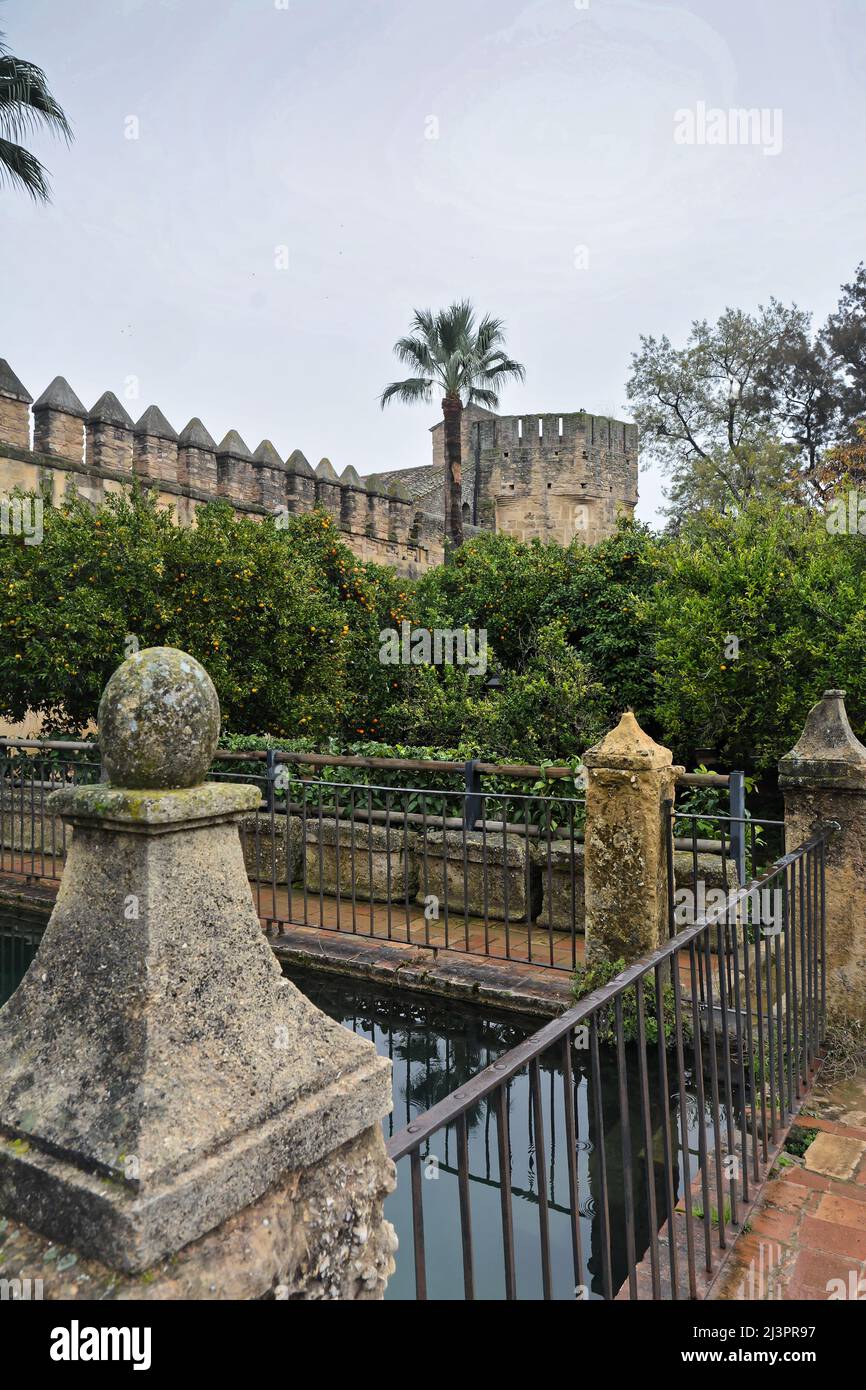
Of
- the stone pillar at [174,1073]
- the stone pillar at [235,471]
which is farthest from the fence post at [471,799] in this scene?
the stone pillar at [235,471]

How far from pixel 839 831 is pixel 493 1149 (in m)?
2.15

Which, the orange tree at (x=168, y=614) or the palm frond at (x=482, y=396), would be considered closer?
the orange tree at (x=168, y=614)

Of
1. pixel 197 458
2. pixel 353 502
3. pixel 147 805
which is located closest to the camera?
pixel 147 805

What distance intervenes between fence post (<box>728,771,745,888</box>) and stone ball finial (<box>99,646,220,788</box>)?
4.17 metres

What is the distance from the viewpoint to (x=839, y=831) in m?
4.03

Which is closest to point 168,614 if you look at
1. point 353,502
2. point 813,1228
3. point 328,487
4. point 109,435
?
point 109,435

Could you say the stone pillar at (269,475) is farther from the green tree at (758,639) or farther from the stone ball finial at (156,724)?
the stone ball finial at (156,724)

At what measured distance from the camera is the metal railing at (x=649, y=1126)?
1818 millimetres

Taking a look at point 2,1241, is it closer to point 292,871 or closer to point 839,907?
point 839,907

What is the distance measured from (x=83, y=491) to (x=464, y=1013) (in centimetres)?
1123

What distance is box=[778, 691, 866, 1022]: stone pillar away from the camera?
3990mm

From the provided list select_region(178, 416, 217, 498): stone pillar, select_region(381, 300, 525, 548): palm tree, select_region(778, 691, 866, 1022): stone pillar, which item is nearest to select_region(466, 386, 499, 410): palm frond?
select_region(381, 300, 525, 548): palm tree

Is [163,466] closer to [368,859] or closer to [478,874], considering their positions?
[368,859]

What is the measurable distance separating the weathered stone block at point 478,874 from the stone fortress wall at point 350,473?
644 centimetres
